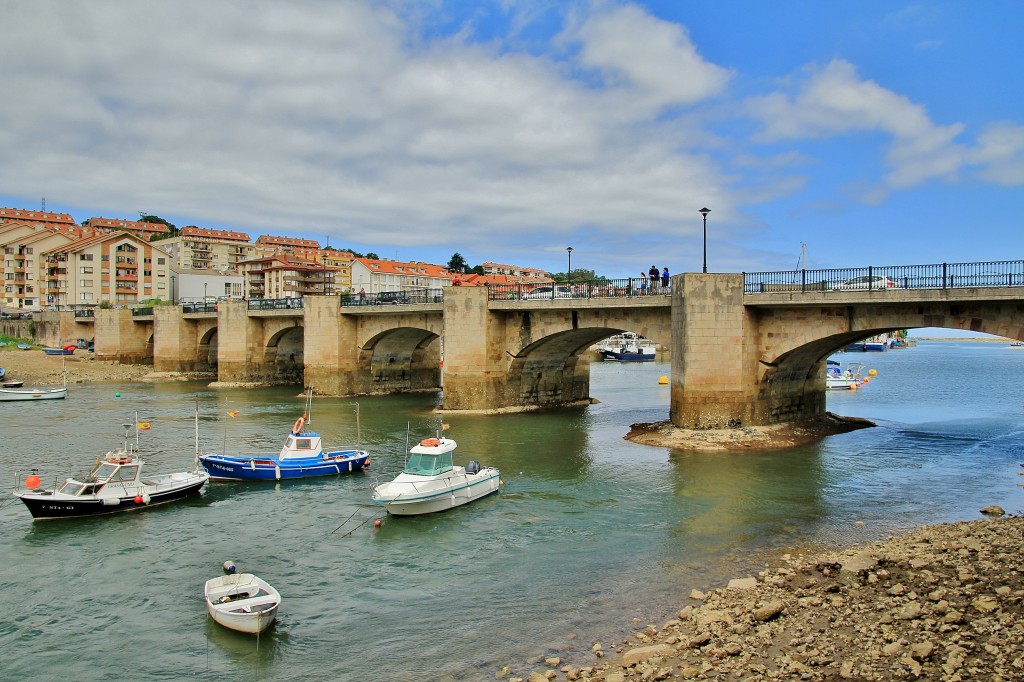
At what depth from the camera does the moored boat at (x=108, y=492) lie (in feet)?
69.9

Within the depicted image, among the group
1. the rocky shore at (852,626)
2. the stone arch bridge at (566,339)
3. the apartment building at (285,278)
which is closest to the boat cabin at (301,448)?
the stone arch bridge at (566,339)

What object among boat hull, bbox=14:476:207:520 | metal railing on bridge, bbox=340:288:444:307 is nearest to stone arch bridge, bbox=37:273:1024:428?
metal railing on bridge, bbox=340:288:444:307

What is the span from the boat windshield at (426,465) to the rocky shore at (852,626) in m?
9.93

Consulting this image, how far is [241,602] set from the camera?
47.0 ft

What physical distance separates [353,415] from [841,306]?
26.6 m

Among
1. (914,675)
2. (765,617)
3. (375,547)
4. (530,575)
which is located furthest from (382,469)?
(914,675)

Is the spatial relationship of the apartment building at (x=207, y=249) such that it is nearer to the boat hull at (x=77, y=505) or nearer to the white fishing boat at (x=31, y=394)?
the white fishing boat at (x=31, y=394)

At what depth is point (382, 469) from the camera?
28344mm

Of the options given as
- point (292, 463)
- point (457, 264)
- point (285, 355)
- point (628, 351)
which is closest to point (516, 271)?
point (457, 264)

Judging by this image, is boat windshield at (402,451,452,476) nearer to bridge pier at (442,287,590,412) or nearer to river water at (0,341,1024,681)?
river water at (0,341,1024,681)

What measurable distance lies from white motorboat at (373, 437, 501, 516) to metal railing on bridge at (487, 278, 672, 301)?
54.6 ft

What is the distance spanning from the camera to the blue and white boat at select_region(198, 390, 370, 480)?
26.5m

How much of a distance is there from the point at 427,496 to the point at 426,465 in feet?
4.27

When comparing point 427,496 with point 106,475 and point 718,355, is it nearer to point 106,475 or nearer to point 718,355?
point 106,475
